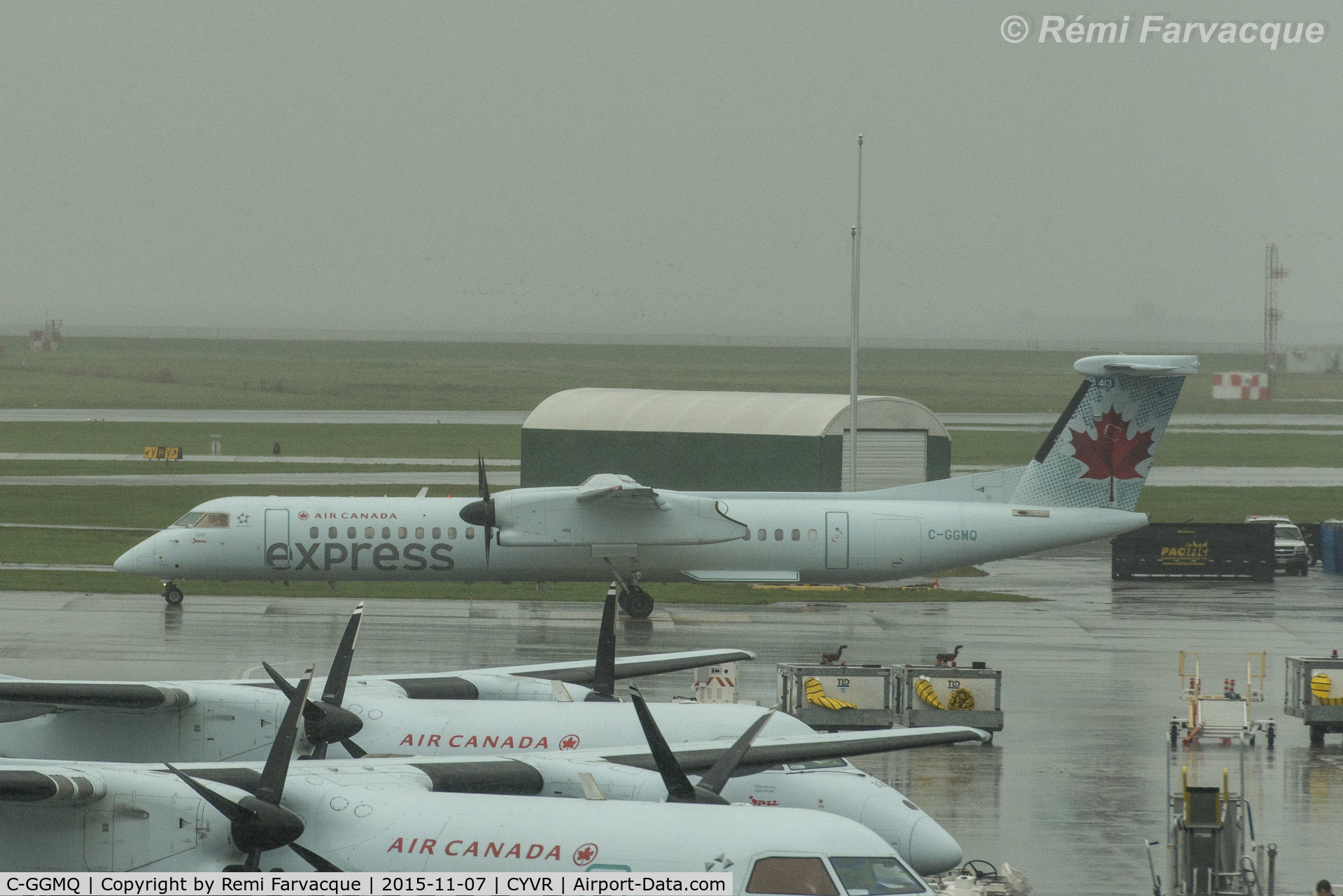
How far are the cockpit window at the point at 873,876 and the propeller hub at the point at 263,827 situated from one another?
Answer: 14.7ft

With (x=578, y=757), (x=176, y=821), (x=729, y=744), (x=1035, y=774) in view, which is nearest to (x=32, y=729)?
(x=176, y=821)

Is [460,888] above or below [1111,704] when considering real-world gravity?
above

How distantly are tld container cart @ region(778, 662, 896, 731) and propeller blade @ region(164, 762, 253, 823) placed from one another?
1453 centimetres

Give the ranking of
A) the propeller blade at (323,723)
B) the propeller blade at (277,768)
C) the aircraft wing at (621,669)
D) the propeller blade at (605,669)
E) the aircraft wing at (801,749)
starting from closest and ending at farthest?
the propeller blade at (277,768) < the aircraft wing at (801,749) < the propeller blade at (323,723) < the propeller blade at (605,669) < the aircraft wing at (621,669)

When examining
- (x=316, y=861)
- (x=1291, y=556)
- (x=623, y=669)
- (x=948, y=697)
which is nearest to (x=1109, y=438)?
(x=948, y=697)

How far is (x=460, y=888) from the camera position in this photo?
11.2 meters

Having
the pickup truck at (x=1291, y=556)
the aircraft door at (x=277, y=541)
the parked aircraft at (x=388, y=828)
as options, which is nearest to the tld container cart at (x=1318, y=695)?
the parked aircraft at (x=388, y=828)

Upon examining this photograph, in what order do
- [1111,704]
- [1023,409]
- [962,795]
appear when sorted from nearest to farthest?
[962,795]
[1111,704]
[1023,409]

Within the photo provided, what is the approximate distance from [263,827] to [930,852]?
22.1ft

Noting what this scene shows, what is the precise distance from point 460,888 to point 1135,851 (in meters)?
10.6

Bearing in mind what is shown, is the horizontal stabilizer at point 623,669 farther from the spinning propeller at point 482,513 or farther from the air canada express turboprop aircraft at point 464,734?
the spinning propeller at point 482,513

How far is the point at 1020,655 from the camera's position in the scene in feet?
108

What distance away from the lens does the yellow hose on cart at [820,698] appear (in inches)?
1001

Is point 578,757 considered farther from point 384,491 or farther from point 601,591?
point 384,491
